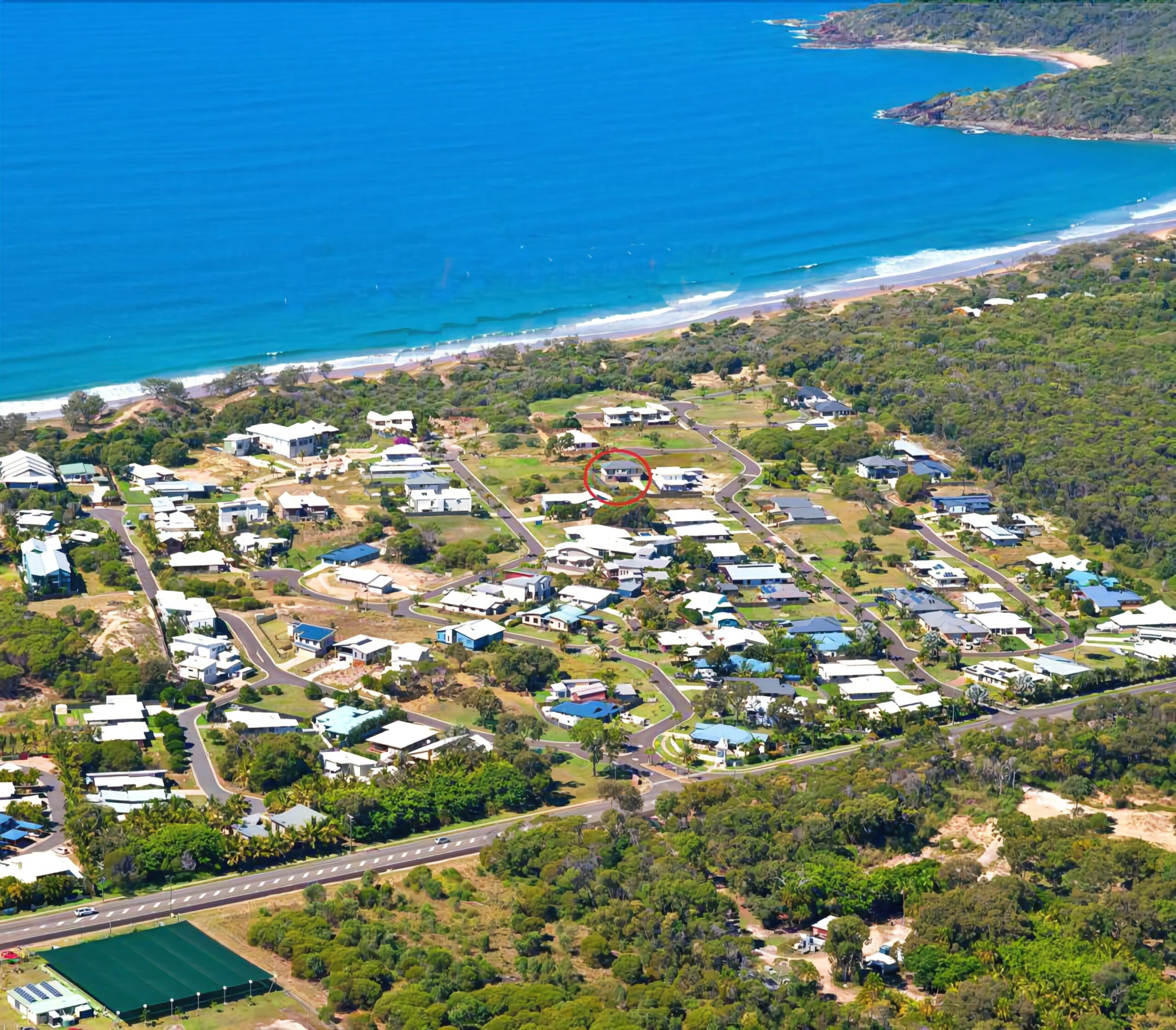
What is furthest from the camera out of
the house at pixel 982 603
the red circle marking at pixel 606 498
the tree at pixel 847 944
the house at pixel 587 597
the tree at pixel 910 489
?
the tree at pixel 910 489

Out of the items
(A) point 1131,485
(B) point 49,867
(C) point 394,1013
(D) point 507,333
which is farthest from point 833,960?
(D) point 507,333

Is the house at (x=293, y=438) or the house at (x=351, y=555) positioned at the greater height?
the house at (x=293, y=438)

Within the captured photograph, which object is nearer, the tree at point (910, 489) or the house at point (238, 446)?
the tree at point (910, 489)

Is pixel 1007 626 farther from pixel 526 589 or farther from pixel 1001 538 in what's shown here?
pixel 526 589

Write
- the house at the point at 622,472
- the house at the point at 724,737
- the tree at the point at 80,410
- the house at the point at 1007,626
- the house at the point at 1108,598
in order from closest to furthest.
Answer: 1. the house at the point at 724,737
2. the house at the point at 1007,626
3. the house at the point at 1108,598
4. the house at the point at 622,472
5. the tree at the point at 80,410

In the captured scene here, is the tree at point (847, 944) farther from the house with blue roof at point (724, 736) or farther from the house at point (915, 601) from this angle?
the house at point (915, 601)

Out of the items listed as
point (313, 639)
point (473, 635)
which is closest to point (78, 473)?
point (313, 639)

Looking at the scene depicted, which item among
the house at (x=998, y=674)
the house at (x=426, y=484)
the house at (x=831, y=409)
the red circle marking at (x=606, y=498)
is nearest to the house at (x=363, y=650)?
the house at (x=426, y=484)
